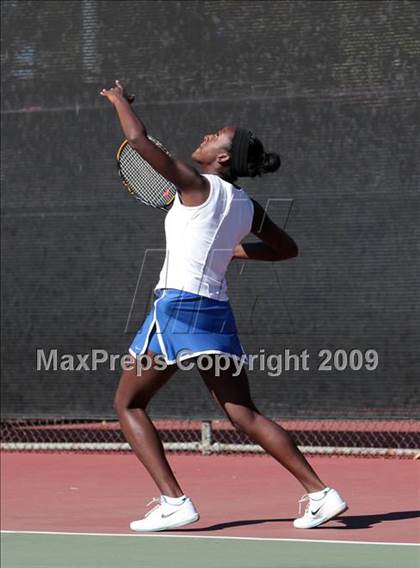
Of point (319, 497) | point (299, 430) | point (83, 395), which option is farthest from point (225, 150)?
point (299, 430)

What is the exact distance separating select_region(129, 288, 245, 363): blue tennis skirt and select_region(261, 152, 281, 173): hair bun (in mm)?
582

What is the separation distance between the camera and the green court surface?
4.60 m

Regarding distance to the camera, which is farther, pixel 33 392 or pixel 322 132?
pixel 33 392

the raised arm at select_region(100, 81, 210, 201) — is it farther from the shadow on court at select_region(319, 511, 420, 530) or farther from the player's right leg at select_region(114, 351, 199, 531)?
the shadow on court at select_region(319, 511, 420, 530)

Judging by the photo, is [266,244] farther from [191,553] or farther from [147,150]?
[191,553]

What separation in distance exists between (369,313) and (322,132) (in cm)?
111

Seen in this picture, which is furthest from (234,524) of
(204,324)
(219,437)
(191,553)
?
(219,437)

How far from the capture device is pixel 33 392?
8.55m

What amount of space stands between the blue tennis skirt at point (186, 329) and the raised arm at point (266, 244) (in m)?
0.30

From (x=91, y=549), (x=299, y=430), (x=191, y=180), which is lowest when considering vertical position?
(x=299, y=430)

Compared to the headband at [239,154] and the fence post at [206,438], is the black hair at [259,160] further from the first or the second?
the fence post at [206,438]

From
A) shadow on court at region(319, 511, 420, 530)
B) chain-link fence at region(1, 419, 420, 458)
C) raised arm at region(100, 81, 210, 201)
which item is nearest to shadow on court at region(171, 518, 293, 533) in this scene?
shadow on court at region(319, 511, 420, 530)

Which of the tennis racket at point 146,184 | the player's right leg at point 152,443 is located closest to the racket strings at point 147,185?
the tennis racket at point 146,184

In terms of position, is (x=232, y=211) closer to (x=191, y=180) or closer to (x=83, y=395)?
(x=191, y=180)
